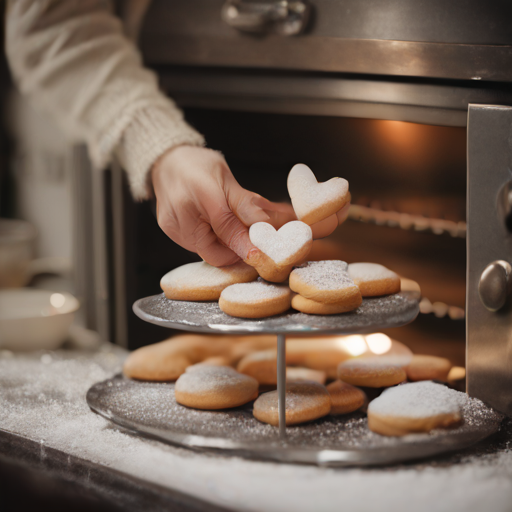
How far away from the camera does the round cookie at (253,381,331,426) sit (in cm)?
61

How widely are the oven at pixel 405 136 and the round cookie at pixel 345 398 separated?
11 centimetres

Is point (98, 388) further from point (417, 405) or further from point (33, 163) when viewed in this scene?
point (33, 163)

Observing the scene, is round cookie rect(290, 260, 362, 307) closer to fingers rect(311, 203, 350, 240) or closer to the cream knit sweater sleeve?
fingers rect(311, 203, 350, 240)

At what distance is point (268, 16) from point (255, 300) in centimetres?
37

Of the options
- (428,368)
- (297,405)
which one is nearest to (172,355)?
(297,405)

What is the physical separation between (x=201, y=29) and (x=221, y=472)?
0.56m

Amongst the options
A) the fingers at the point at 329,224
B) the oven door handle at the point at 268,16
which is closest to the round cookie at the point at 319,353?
the fingers at the point at 329,224

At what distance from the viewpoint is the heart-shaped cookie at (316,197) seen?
589 mm

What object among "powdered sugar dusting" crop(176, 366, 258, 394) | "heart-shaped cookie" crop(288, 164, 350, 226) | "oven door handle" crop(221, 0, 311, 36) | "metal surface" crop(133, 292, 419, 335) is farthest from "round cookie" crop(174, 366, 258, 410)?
"oven door handle" crop(221, 0, 311, 36)

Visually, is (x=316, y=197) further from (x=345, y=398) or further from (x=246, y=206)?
(x=345, y=398)

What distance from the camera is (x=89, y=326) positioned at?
106cm

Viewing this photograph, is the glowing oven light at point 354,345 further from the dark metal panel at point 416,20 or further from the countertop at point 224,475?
the dark metal panel at point 416,20

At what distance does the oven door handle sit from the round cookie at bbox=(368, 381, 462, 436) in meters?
0.45

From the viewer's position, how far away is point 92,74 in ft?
2.61
